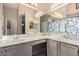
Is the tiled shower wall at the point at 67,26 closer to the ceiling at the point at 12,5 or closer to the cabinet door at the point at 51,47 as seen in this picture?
the cabinet door at the point at 51,47

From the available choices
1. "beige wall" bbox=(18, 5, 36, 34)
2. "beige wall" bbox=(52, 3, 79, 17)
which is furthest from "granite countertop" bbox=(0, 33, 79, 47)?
"beige wall" bbox=(52, 3, 79, 17)

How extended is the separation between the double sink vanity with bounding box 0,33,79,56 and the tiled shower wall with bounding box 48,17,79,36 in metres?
0.14

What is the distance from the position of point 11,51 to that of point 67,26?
95 cm

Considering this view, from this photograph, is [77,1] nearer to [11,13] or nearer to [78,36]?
[78,36]

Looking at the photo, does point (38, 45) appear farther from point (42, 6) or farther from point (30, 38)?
point (42, 6)

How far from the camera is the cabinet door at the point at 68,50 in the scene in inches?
46.9

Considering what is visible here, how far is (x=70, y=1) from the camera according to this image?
1.31 metres

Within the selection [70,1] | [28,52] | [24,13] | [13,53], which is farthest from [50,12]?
[13,53]

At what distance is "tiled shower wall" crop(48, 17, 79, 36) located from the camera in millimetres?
1381

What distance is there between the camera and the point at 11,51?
114 centimetres

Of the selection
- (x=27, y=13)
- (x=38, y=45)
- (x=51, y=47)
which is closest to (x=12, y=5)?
(x=27, y=13)

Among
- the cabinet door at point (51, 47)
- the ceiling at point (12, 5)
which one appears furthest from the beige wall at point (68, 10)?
the ceiling at point (12, 5)

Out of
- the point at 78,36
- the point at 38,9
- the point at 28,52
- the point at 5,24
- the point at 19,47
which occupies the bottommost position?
the point at 28,52

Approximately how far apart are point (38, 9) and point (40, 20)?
0.19 metres
